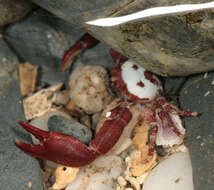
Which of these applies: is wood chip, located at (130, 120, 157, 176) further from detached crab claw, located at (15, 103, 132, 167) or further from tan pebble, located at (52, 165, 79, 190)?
tan pebble, located at (52, 165, 79, 190)

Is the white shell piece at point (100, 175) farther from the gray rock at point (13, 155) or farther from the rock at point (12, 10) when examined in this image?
the rock at point (12, 10)

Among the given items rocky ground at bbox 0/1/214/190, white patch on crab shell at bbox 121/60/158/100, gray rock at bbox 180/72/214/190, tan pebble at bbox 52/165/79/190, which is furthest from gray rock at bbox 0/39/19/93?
gray rock at bbox 180/72/214/190

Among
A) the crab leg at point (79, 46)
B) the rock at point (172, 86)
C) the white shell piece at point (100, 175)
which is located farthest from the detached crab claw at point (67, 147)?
the crab leg at point (79, 46)

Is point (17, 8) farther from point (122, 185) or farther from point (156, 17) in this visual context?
point (122, 185)

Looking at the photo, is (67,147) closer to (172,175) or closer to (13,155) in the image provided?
(13,155)

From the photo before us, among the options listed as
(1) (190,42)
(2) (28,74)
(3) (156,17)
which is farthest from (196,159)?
(2) (28,74)

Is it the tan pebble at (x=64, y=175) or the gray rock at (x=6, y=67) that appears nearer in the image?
the tan pebble at (x=64, y=175)

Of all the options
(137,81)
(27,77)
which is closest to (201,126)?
(137,81)
